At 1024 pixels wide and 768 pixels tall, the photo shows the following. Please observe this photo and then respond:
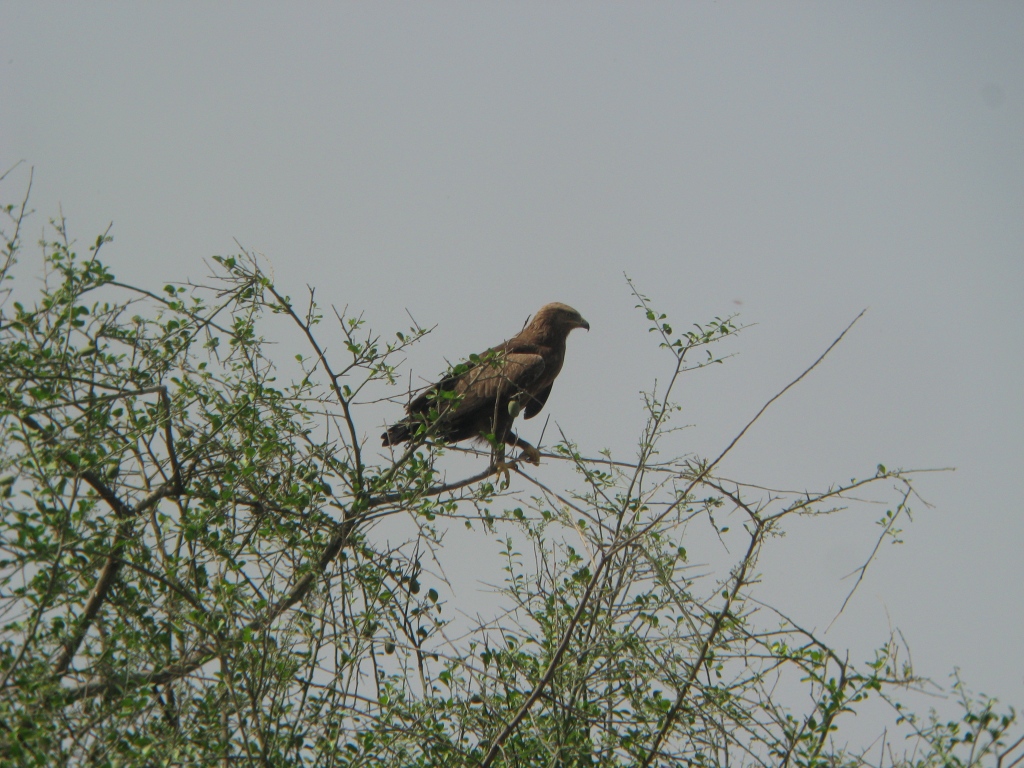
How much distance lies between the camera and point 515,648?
15.7ft

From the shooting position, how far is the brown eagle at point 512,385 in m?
7.19

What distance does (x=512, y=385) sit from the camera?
7.66 meters

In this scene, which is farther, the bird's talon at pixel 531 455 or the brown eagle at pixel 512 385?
the bird's talon at pixel 531 455

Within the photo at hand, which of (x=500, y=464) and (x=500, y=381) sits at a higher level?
(x=500, y=381)

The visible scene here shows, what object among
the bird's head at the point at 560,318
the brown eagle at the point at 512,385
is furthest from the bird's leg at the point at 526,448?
the bird's head at the point at 560,318

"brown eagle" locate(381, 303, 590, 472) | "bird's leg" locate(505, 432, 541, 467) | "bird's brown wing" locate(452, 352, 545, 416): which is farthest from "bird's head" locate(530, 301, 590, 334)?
"bird's leg" locate(505, 432, 541, 467)

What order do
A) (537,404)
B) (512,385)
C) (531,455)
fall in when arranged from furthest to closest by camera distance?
(537,404)
(512,385)
(531,455)

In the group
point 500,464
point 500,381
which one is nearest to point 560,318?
point 500,381

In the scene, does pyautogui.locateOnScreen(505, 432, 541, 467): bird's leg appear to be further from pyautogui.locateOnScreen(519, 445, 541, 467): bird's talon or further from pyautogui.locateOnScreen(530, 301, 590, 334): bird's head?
pyautogui.locateOnScreen(530, 301, 590, 334): bird's head

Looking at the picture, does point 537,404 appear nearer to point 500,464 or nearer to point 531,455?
point 531,455

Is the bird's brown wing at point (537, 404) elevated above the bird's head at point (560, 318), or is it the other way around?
the bird's head at point (560, 318)

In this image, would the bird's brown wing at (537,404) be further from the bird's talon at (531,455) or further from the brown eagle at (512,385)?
the bird's talon at (531,455)

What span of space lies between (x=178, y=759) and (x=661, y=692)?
1.99 m

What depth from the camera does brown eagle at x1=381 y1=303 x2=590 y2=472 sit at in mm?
7188
